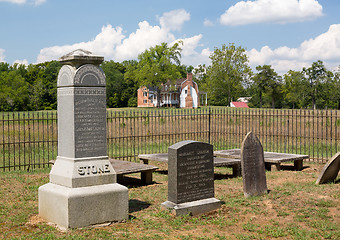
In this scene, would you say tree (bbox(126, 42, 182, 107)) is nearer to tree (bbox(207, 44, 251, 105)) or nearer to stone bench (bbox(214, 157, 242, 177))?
tree (bbox(207, 44, 251, 105))

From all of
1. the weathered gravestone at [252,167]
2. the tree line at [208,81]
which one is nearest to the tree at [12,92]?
the tree line at [208,81]

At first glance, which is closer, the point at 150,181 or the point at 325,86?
the point at 150,181

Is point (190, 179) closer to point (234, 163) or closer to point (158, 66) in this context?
point (234, 163)

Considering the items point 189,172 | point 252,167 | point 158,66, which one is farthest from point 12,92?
point 189,172

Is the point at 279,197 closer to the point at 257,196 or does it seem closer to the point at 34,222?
the point at 257,196

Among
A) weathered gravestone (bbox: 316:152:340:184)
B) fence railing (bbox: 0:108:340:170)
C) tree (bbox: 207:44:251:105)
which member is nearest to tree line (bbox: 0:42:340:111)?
tree (bbox: 207:44:251:105)

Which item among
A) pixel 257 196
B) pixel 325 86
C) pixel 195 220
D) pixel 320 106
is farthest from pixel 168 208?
pixel 320 106

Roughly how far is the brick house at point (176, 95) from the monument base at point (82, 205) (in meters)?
65.5

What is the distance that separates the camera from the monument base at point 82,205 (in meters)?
6.64

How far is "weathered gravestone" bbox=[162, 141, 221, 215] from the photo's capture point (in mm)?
7742

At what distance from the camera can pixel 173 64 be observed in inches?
2785

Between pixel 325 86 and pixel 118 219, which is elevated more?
pixel 325 86

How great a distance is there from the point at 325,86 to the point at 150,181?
178 feet

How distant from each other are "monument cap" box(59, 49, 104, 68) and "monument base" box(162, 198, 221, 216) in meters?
3.11
